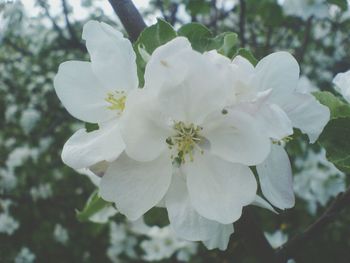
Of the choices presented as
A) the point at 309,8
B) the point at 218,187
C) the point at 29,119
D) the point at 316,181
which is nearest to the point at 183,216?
the point at 218,187

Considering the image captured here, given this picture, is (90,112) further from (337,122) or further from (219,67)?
(337,122)

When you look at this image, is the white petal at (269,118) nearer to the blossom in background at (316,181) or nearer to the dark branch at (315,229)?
the dark branch at (315,229)

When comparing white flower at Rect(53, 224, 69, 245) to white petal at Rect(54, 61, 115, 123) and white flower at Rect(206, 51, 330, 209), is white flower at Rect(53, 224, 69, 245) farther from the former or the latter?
white flower at Rect(206, 51, 330, 209)

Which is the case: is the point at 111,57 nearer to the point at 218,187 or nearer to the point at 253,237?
the point at 218,187

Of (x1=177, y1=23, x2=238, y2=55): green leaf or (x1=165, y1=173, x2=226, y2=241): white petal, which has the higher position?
(x1=177, y1=23, x2=238, y2=55): green leaf

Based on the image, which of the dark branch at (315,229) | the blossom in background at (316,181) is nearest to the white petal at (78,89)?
the dark branch at (315,229)

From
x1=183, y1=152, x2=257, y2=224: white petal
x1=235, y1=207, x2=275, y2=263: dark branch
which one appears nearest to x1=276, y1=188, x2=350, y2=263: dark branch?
x1=235, y1=207, x2=275, y2=263: dark branch

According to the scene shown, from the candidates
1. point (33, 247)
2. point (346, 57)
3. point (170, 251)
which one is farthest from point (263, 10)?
point (33, 247)
